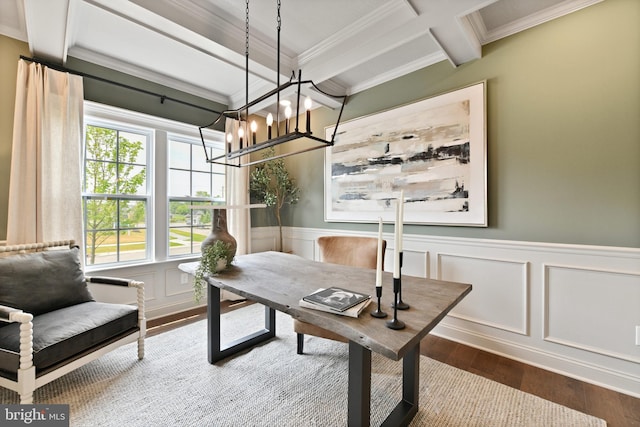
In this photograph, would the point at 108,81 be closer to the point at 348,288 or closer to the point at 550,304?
the point at 348,288

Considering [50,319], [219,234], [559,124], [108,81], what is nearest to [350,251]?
[219,234]

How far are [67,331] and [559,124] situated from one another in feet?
11.7

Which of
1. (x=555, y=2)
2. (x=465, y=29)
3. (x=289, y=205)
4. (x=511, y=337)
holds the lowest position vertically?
(x=511, y=337)

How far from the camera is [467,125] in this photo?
2340 millimetres

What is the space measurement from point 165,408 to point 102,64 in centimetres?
304

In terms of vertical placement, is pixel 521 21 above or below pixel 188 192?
above

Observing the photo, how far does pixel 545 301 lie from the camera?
2.03 meters

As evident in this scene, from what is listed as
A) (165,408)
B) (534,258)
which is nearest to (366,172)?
(534,258)

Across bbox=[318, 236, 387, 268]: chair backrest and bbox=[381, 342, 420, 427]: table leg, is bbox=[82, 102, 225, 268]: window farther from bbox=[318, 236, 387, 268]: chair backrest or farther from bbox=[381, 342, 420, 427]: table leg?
bbox=[381, 342, 420, 427]: table leg

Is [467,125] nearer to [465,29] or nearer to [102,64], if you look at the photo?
[465,29]

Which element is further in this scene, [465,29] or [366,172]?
[366,172]

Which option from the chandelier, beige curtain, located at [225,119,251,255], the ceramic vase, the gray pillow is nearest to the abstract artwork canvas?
the chandelier

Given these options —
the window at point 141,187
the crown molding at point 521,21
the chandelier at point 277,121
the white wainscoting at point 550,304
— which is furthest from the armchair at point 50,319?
the crown molding at point 521,21

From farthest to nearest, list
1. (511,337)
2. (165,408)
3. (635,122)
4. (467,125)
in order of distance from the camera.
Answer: (467,125)
(511,337)
(635,122)
(165,408)
